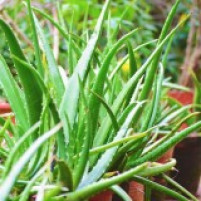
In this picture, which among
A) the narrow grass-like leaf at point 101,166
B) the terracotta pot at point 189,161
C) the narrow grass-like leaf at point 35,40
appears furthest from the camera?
the terracotta pot at point 189,161

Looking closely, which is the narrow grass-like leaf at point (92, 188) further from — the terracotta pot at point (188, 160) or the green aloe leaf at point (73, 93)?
the terracotta pot at point (188, 160)

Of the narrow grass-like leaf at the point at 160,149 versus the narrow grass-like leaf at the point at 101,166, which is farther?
the narrow grass-like leaf at the point at 160,149

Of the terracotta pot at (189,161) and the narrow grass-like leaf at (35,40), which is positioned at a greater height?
the narrow grass-like leaf at (35,40)

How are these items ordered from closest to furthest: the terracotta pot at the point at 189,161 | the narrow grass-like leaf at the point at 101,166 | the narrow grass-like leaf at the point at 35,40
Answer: the narrow grass-like leaf at the point at 101,166 → the narrow grass-like leaf at the point at 35,40 → the terracotta pot at the point at 189,161

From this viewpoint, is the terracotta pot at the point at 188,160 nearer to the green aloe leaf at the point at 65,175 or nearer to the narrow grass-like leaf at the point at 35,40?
the narrow grass-like leaf at the point at 35,40

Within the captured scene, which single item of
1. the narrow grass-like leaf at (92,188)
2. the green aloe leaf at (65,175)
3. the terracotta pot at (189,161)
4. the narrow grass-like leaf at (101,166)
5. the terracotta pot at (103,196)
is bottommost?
the terracotta pot at (189,161)

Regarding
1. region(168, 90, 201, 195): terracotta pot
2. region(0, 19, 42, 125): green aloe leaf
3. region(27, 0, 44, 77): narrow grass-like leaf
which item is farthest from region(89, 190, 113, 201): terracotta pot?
region(168, 90, 201, 195): terracotta pot

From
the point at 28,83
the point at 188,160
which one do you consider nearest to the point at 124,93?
the point at 28,83

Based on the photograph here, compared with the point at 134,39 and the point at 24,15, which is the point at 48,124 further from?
the point at 134,39

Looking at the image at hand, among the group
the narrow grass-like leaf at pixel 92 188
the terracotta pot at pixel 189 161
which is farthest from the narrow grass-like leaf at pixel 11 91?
the terracotta pot at pixel 189 161

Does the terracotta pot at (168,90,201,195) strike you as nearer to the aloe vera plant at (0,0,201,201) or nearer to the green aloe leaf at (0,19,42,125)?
the aloe vera plant at (0,0,201,201)

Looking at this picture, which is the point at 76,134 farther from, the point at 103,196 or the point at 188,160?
the point at 188,160
